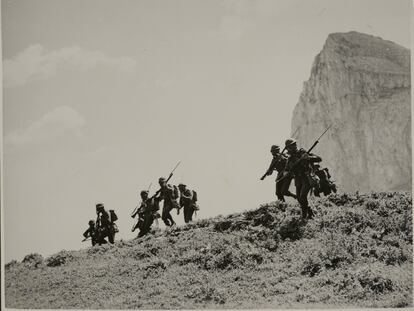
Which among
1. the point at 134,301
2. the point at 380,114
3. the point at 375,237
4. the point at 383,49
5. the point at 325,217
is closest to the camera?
the point at 134,301

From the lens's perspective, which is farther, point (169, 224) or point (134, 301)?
point (169, 224)

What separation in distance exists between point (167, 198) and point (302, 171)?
6.60 meters

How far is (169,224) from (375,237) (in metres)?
9.11

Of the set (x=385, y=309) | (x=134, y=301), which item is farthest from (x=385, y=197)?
(x=134, y=301)

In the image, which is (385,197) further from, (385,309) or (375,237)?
(385,309)

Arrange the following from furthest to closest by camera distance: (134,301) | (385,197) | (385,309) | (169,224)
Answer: (169,224) → (385,197) → (134,301) → (385,309)

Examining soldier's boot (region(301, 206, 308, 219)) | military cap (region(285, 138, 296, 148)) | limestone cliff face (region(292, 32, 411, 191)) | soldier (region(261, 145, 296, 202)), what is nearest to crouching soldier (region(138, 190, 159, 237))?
soldier (region(261, 145, 296, 202))

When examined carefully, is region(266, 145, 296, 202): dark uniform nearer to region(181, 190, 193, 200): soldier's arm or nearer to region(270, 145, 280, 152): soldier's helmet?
region(270, 145, 280, 152): soldier's helmet

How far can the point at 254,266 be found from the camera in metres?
17.9

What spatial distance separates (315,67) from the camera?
5347cm

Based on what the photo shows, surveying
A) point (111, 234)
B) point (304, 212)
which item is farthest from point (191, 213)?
point (304, 212)

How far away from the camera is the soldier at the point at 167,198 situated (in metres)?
24.7

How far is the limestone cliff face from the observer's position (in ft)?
164

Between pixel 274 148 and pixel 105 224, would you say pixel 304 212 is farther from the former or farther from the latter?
pixel 105 224
